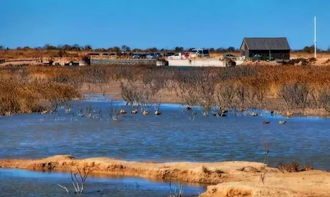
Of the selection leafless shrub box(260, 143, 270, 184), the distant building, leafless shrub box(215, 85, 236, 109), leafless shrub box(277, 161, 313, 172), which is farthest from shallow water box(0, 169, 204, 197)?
the distant building

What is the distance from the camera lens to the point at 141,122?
25.4 metres

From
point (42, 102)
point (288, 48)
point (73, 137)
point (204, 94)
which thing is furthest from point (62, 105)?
point (288, 48)

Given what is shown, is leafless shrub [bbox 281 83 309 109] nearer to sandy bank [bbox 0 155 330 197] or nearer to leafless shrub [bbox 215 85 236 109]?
leafless shrub [bbox 215 85 236 109]

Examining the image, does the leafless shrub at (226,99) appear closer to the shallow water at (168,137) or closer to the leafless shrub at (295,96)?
the shallow water at (168,137)

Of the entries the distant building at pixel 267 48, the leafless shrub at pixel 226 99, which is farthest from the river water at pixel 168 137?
the distant building at pixel 267 48

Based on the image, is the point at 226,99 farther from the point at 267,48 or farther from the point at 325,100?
the point at 267,48

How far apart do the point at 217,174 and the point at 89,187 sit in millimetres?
2467

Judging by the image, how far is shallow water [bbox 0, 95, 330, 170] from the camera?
17.8 m

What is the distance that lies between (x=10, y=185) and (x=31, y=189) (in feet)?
2.02

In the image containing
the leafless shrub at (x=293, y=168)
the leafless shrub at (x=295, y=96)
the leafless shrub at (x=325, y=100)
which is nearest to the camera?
the leafless shrub at (x=293, y=168)

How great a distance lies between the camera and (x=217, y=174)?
1422 centimetres

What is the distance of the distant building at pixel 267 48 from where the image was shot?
92312mm

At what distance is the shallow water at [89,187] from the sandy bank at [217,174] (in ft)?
1.70

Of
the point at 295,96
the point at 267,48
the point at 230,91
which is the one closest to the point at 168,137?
the point at 295,96
